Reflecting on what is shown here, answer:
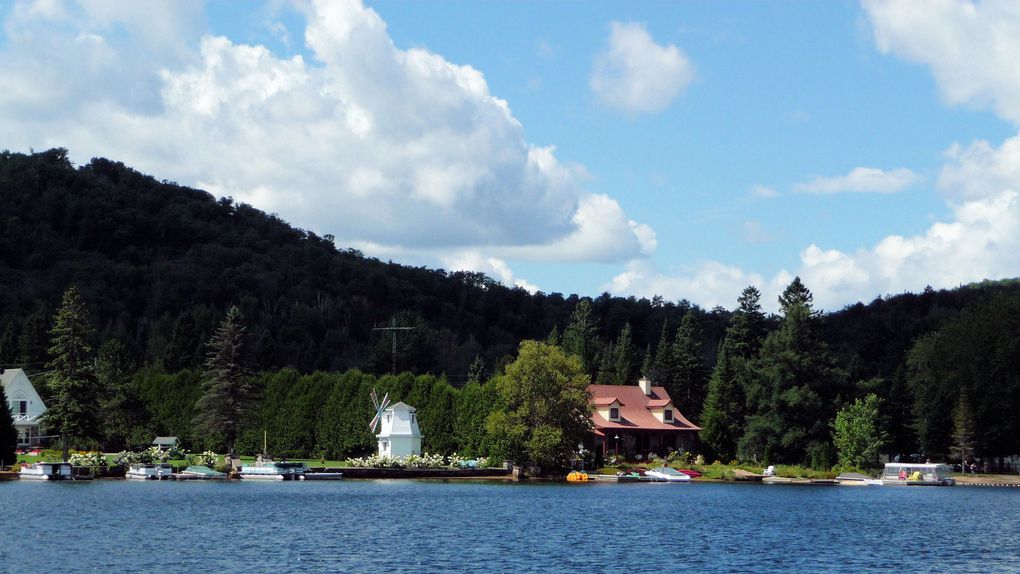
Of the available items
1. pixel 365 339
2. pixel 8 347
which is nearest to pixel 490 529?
pixel 8 347

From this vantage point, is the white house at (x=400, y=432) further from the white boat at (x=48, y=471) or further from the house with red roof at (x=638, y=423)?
→ the white boat at (x=48, y=471)

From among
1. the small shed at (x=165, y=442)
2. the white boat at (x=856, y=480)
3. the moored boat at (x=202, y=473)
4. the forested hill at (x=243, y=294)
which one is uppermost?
the forested hill at (x=243, y=294)

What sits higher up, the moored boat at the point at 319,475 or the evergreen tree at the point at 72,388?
the evergreen tree at the point at 72,388

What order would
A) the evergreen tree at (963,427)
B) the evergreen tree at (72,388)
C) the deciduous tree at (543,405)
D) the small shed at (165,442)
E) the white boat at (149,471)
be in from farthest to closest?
the small shed at (165,442)
the evergreen tree at (963,427)
the white boat at (149,471)
the deciduous tree at (543,405)
the evergreen tree at (72,388)

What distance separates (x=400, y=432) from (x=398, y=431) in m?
0.19

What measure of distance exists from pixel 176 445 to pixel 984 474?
70796 millimetres

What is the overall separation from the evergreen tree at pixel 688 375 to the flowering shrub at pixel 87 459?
56043mm

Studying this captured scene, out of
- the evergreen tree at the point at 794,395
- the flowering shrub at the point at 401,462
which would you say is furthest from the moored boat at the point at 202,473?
the evergreen tree at the point at 794,395

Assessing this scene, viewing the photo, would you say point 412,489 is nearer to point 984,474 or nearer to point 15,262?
point 984,474

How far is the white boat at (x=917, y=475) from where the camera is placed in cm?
9262

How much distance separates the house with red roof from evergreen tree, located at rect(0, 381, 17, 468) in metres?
46.1

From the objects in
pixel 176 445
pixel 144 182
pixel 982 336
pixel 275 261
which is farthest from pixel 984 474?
pixel 144 182

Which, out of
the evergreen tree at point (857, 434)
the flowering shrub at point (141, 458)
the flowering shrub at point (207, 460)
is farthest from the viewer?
the evergreen tree at point (857, 434)

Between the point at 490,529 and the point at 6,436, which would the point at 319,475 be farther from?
the point at 490,529
